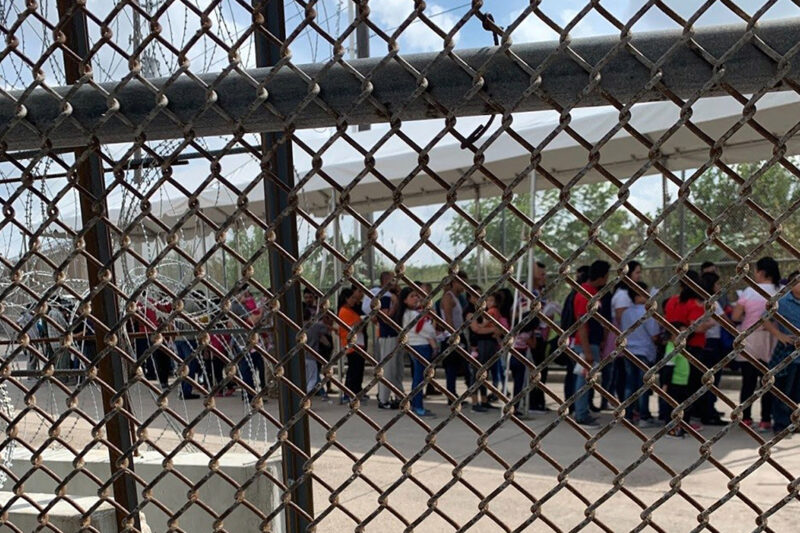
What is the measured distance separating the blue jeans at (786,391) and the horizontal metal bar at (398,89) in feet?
18.7

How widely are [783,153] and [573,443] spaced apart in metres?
5.74

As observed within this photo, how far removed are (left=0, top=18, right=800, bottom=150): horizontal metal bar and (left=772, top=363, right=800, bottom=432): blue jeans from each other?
570cm

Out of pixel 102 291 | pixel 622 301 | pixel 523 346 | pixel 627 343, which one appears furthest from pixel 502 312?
pixel 102 291

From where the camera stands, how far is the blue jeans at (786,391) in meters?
6.21

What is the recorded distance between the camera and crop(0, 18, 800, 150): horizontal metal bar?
124 cm

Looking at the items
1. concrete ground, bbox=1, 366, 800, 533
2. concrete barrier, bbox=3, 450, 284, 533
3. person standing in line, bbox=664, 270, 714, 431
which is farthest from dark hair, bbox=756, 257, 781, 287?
concrete barrier, bbox=3, 450, 284, 533

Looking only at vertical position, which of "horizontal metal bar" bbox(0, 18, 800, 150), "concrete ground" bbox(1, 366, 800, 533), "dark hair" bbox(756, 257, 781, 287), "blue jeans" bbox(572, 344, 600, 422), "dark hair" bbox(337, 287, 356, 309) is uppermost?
"dark hair" bbox(337, 287, 356, 309)

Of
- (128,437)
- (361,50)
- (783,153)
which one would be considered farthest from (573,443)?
(361,50)

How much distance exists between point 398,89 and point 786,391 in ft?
20.3

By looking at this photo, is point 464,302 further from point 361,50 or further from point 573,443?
point 361,50

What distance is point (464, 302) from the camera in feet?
32.5

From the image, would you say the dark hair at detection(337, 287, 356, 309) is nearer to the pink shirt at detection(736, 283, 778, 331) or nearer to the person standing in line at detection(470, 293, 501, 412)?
the person standing in line at detection(470, 293, 501, 412)

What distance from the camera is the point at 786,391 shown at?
6.30 meters

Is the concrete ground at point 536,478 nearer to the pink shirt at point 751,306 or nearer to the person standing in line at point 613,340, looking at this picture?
the person standing in line at point 613,340
